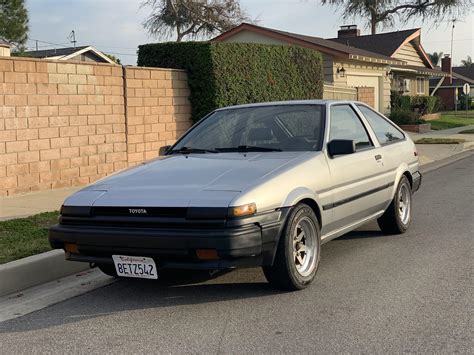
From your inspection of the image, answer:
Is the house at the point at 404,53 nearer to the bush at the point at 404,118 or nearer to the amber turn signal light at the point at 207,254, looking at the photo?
the bush at the point at 404,118

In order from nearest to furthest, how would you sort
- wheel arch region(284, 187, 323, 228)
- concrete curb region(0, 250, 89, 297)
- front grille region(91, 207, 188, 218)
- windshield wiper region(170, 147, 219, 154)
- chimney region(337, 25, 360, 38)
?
front grille region(91, 207, 188, 218) < wheel arch region(284, 187, 323, 228) < concrete curb region(0, 250, 89, 297) < windshield wiper region(170, 147, 219, 154) < chimney region(337, 25, 360, 38)

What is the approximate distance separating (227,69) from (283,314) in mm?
9755

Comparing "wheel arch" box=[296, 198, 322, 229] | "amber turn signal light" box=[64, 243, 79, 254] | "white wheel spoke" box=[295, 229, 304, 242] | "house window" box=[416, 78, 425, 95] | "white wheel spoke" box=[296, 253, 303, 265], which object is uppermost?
"house window" box=[416, 78, 425, 95]

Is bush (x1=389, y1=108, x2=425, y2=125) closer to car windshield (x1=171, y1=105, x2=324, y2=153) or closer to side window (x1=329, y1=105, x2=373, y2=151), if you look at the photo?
side window (x1=329, y1=105, x2=373, y2=151)

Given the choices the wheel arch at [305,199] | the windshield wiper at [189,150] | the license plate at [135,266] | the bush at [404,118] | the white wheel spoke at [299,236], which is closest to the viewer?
the license plate at [135,266]

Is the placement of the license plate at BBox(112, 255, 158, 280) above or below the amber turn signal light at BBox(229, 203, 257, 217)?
below

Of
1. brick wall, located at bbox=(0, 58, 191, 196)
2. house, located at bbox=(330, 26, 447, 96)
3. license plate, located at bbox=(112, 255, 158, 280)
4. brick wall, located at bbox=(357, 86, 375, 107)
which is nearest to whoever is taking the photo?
license plate, located at bbox=(112, 255, 158, 280)

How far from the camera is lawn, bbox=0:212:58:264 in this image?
6047 millimetres

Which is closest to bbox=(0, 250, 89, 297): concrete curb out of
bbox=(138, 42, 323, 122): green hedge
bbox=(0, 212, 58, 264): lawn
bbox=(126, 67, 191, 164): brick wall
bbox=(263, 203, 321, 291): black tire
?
bbox=(0, 212, 58, 264): lawn

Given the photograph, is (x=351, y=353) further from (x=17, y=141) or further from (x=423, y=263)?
(x=17, y=141)

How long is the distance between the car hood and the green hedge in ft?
25.7

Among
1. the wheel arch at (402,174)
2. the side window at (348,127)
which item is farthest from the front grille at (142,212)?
the wheel arch at (402,174)

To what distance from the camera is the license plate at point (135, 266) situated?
4.68m

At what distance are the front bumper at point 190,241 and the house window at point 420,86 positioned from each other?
35969mm
